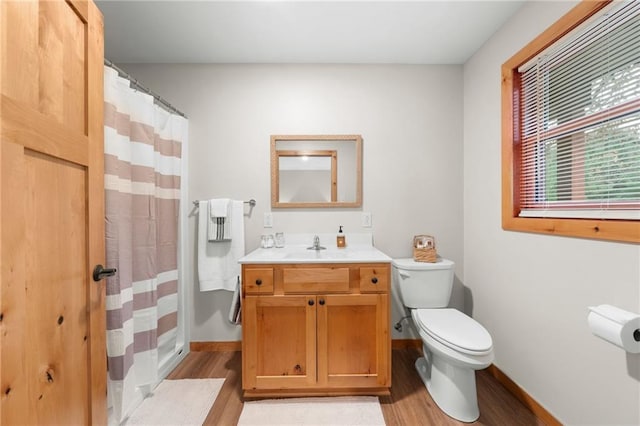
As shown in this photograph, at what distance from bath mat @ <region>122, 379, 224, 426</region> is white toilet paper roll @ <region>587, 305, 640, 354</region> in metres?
1.95

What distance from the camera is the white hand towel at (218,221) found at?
2.06m

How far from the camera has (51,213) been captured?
820mm

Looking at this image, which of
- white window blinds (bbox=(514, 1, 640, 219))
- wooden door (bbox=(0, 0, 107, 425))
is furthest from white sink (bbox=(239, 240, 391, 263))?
white window blinds (bbox=(514, 1, 640, 219))

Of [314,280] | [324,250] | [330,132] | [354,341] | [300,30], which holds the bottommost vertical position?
[354,341]


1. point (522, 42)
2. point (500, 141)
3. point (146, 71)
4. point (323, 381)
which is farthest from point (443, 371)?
point (146, 71)

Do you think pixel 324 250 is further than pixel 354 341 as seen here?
Yes

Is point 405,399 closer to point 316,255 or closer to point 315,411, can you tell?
point 315,411

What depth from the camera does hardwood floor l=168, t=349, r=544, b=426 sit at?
147cm

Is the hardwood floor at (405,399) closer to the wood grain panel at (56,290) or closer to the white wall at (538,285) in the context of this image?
the white wall at (538,285)

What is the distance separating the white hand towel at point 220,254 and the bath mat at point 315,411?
34.4 inches

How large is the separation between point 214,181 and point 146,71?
41.7 inches

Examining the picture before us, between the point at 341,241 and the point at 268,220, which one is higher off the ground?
the point at 268,220

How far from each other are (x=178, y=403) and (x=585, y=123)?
2678mm

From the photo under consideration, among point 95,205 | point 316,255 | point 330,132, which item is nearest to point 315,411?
point 316,255
